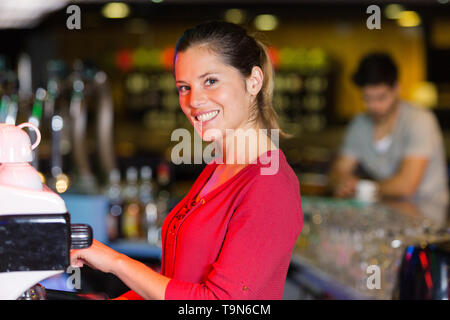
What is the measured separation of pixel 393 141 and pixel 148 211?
1430 mm

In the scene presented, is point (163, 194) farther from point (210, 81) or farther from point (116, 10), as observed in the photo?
point (116, 10)

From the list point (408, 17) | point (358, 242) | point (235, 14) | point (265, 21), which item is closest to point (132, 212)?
point (358, 242)

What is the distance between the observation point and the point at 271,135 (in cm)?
134

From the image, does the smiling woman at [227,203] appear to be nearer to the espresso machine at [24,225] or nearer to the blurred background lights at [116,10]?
the espresso machine at [24,225]

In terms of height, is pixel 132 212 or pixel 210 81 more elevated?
pixel 210 81

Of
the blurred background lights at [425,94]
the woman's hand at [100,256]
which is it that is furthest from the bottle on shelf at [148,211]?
the blurred background lights at [425,94]

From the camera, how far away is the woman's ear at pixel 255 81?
4.18ft

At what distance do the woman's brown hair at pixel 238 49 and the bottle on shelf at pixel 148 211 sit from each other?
2098mm

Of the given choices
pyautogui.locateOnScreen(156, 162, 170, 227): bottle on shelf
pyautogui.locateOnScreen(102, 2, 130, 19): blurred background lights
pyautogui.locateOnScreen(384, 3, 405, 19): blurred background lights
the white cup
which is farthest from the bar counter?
pyautogui.locateOnScreen(102, 2, 130, 19): blurred background lights

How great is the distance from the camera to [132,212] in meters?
3.39

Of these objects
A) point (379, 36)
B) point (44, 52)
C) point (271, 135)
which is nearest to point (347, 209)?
point (271, 135)

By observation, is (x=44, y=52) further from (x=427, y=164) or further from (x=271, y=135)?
(x=271, y=135)

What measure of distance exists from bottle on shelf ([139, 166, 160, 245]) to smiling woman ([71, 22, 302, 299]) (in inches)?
79.7

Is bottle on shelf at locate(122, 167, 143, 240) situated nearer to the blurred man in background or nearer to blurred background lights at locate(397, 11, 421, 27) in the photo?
the blurred man in background
